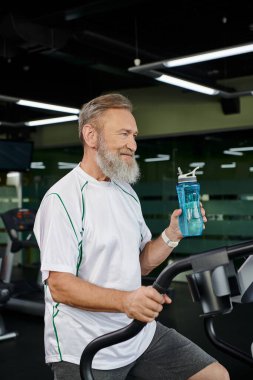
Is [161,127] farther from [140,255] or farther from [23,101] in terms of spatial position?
[140,255]

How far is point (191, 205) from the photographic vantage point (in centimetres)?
169

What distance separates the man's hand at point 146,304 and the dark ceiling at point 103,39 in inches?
152

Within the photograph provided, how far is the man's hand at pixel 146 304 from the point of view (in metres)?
1.33

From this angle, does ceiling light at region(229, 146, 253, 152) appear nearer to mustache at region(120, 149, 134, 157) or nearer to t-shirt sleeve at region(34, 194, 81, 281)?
mustache at region(120, 149, 134, 157)

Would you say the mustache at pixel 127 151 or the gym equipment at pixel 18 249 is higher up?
the mustache at pixel 127 151

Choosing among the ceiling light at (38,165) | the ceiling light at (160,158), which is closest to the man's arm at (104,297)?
the ceiling light at (160,158)

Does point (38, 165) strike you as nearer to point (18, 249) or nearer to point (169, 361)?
point (18, 249)

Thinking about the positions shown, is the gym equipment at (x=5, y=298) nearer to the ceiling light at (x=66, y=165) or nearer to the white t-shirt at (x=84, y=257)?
the white t-shirt at (x=84, y=257)

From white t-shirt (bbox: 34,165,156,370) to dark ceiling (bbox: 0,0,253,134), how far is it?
133 inches

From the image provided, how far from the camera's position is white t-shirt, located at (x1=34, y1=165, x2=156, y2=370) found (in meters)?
1.68

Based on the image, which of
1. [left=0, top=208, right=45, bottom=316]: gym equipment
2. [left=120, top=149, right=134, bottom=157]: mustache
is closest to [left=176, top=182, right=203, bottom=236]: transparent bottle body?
[left=120, top=149, right=134, bottom=157]: mustache

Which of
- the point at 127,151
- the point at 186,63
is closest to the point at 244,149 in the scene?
the point at 186,63

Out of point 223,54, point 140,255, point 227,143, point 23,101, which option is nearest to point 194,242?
point 227,143

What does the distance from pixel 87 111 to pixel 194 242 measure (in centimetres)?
645
